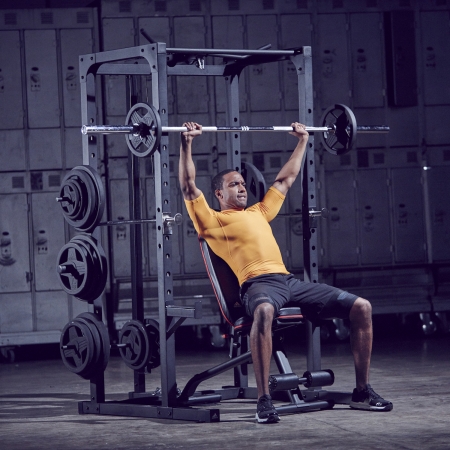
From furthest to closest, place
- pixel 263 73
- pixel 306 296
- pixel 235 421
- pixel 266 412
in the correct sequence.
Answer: pixel 263 73 → pixel 306 296 → pixel 235 421 → pixel 266 412

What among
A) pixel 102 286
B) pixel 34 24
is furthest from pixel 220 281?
pixel 34 24

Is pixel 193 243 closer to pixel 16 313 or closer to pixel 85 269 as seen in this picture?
pixel 16 313

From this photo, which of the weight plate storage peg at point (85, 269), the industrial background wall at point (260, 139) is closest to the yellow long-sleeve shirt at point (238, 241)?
the weight plate storage peg at point (85, 269)

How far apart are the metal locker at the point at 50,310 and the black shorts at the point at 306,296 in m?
3.86

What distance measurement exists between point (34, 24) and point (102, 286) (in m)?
4.01

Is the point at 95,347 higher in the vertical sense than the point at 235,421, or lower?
higher

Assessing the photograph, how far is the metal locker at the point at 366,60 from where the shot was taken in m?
9.18

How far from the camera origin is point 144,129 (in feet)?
17.1

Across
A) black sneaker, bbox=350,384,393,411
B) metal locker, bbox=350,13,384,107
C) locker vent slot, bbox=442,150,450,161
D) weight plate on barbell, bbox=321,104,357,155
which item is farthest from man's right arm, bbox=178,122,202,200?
locker vent slot, bbox=442,150,450,161

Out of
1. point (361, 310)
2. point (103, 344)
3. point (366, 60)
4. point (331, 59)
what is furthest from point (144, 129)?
point (366, 60)

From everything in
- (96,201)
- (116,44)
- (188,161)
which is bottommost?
(96,201)

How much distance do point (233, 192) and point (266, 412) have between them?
1.20 metres

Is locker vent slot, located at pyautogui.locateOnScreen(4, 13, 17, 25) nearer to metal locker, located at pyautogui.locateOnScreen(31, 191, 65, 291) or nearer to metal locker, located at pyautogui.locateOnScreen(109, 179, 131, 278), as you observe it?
metal locker, located at pyautogui.locateOnScreen(31, 191, 65, 291)

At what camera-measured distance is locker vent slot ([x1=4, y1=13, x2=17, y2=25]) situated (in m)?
8.70
